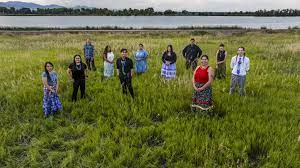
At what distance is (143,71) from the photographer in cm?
1410

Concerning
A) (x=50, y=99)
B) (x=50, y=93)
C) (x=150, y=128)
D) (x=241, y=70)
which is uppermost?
(x=241, y=70)

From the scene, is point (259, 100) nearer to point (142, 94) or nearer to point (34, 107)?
point (142, 94)

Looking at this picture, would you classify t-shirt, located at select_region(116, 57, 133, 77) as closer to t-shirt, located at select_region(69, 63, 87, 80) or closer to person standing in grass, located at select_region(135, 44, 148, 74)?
t-shirt, located at select_region(69, 63, 87, 80)

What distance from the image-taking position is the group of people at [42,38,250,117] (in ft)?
28.6

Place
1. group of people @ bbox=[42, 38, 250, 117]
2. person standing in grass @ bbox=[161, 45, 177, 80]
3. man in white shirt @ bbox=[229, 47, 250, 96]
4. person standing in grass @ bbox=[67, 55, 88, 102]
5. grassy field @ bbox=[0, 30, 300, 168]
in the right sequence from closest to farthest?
grassy field @ bbox=[0, 30, 300, 168] < group of people @ bbox=[42, 38, 250, 117] < person standing in grass @ bbox=[67, 55, 88, 102] < man in white shirt @ bbox=[229, 47, 250, 96] < person standing in grass @ bbox=[161, 45, 177, 80]

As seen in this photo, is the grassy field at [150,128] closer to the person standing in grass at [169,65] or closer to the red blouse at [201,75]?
the red blouse at [201,75]

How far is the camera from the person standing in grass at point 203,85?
8.61 metres

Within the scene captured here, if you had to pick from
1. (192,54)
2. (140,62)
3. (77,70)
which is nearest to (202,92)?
(77,70)

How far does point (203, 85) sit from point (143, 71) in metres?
5.73

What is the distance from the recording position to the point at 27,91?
1090 centimetres

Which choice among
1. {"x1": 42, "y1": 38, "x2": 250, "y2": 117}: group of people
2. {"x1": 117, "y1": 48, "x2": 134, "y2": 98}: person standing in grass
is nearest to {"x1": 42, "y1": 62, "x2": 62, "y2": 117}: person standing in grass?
{"x1": 42, "y1": 38, "x2": 250, "y2": 117}: group of people

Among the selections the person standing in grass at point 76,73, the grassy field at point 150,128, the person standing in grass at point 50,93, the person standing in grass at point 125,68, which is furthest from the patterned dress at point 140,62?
the person standing in grass at point 50,93

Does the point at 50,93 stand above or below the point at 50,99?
above

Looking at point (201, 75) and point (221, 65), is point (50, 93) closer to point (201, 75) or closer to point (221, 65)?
point (201, 75)
